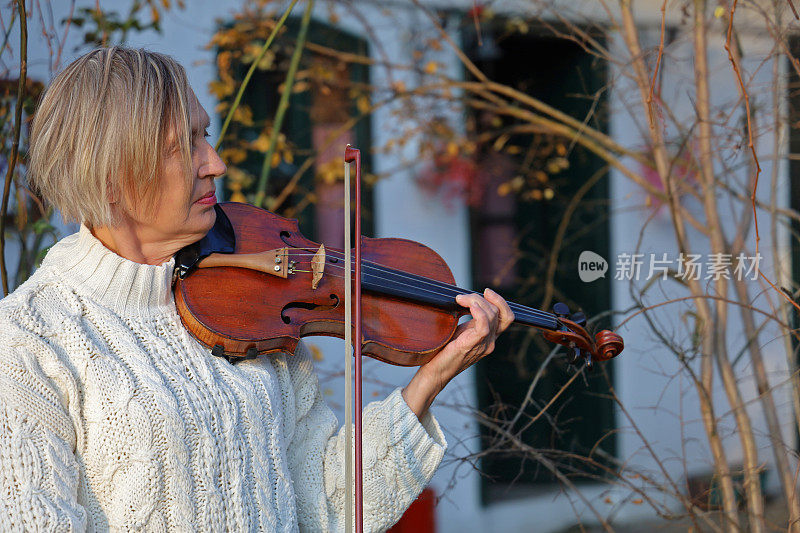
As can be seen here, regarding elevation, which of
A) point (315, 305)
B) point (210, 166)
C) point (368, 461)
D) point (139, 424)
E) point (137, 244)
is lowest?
point (368, 461)

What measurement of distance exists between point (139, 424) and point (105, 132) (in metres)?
0.45

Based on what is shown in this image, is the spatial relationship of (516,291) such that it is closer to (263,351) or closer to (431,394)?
(431,394)

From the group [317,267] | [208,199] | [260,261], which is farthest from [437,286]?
[208,199]

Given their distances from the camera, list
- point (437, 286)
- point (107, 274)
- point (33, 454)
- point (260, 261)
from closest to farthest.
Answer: point (33, 454) < point (107, 274) < point (260, 261) < point (437, 286)

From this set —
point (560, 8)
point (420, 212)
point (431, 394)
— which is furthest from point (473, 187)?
point (431, 394)

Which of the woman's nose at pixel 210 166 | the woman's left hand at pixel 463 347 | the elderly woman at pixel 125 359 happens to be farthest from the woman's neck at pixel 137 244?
the woman's left hand at pixel 463 347

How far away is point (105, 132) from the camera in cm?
143

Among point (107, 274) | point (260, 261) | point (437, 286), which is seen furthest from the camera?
point (437, 286)

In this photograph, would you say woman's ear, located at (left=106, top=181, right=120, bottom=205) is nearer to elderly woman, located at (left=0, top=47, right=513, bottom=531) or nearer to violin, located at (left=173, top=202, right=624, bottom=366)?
→ elderly woman, located at (left=0, top=47, right=513, bottom=531)

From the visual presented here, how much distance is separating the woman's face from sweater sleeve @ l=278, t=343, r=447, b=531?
1.09 feet

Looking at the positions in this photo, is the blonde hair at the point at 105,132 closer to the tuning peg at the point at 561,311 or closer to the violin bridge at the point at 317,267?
the violin bridge at the point at 317,267

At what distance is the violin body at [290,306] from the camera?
156cm

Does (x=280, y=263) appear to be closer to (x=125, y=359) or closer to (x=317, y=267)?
(x=317, y=267)

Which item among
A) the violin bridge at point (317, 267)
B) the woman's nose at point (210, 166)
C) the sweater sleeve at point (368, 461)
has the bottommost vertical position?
the sweater sleeve at point (368, 461)
